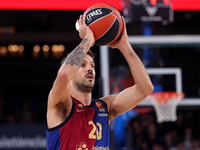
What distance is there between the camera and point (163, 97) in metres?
7.25

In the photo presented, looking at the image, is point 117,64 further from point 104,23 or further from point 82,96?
point 104,23

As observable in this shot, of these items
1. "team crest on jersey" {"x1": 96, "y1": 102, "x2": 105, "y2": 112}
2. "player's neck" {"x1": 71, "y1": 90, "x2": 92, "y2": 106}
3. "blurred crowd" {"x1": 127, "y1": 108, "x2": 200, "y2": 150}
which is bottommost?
"blurred crowd" {"x1": 127, "y1": 108, "x2": 200, "y2": 150}

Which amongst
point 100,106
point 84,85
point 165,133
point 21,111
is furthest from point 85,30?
point 21,111

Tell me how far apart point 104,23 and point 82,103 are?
0.81 m

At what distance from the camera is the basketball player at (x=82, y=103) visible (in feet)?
8.95

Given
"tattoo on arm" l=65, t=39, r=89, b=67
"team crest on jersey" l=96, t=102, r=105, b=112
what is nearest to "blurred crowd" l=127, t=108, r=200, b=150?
"team crest on jersey" l=96, t=102, r=105, b=112

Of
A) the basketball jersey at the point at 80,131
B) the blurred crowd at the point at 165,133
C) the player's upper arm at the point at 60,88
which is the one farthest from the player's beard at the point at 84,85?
the blurred crowd at the point at 165,133

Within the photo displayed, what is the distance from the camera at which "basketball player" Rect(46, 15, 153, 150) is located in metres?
2.73

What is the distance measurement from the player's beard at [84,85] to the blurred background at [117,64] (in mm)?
3851

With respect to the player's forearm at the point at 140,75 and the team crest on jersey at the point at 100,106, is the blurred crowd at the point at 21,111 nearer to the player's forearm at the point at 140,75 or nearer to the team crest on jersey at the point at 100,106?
the team crest on jersey at the point at 100,106

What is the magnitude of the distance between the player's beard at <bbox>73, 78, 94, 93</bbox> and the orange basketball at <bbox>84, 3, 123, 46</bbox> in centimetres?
40

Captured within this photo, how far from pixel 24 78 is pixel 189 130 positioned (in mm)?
7538

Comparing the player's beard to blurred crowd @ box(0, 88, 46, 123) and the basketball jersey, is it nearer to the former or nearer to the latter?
the basketball jersey

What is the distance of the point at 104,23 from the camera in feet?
9.88
